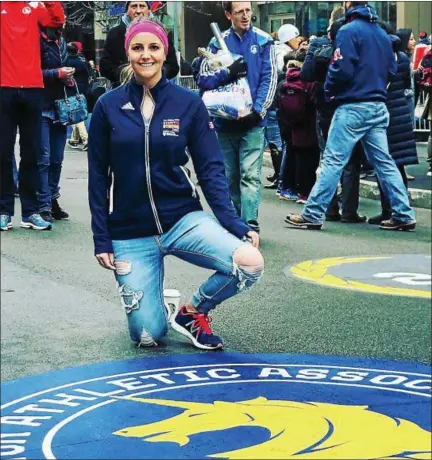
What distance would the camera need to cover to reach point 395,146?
5566mm

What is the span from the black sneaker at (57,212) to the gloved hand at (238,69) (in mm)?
917

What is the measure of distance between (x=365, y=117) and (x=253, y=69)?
5.78 feet

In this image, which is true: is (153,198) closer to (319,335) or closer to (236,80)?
(319,335)

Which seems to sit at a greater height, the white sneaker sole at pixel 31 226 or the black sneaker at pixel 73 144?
the black sneaker at pixel 73 144

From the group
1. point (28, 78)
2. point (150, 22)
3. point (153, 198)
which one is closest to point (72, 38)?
point (150, 22)

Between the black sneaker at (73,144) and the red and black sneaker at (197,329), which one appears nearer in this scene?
the red and black sneaker at (197,329)

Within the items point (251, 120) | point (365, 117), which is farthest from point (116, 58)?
point (251, 120)

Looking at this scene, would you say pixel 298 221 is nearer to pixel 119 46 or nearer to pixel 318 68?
pixel 318 68

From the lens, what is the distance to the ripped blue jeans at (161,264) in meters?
3.05

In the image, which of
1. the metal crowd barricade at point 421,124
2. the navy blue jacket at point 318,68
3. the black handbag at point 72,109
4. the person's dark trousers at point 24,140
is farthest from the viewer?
the metal crowd barricade at point 421,124

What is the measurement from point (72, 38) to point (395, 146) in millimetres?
2855

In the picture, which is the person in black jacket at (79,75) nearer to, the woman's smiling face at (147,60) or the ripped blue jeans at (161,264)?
the woman's smiling face at (147,60)

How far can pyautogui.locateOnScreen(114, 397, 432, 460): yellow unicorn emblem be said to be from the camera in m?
2.16

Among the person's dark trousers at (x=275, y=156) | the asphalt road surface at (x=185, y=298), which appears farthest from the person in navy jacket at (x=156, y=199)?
the person's dark trousers at (x=275, y=156)
